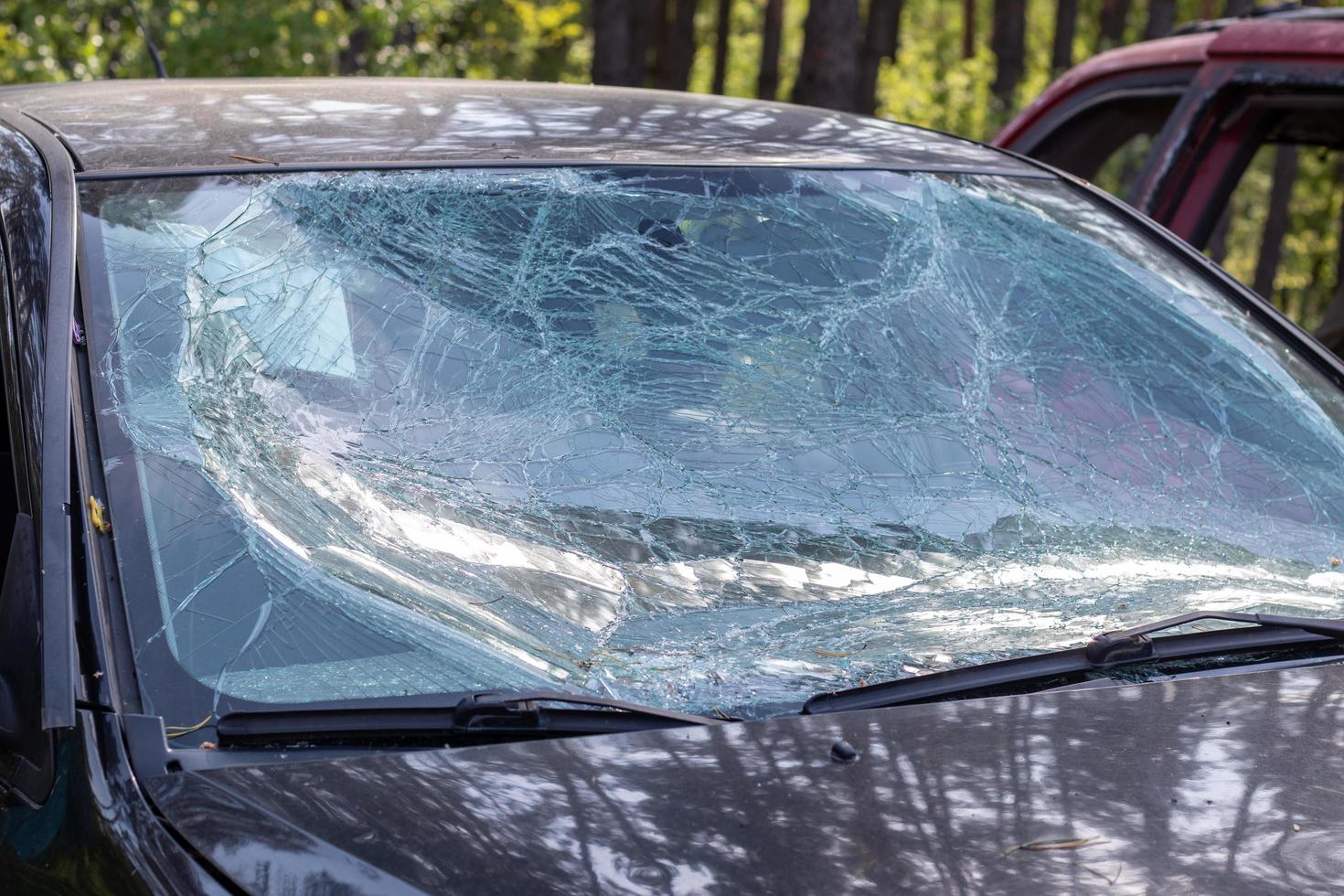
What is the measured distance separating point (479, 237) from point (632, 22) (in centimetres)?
1736

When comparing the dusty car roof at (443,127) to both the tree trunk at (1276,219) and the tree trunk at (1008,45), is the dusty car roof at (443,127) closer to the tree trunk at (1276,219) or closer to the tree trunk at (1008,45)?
the tree trunk at (1276,219)

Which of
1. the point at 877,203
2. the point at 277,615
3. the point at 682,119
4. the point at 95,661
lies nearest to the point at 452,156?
the point at 682,119

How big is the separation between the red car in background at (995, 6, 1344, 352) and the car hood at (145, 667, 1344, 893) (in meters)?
2.67

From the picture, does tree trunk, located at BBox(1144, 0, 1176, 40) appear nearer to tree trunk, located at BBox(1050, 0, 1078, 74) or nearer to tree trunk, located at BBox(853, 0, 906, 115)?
tree trunk, located at BBox(853, 0, 906, 115)

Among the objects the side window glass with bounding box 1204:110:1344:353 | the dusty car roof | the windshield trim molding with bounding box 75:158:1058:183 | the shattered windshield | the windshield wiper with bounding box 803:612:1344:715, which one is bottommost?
the side window glass with bounding box 1204:110:1344:353

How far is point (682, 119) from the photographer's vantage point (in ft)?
8.81

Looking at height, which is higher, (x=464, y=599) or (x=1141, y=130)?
(x=1141, y=130)

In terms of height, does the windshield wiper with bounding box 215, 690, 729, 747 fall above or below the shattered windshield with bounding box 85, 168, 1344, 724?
below

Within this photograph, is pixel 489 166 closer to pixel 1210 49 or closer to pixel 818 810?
pixel 818 810

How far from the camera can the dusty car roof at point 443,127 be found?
225 cm

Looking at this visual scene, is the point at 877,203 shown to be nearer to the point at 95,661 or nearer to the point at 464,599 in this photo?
the point at 464,599

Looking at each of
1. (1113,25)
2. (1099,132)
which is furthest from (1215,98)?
(1113,25)

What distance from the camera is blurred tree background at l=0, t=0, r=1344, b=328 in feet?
26.8

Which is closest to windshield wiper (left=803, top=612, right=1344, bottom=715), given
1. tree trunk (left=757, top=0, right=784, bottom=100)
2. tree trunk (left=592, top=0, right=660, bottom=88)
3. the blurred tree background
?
the blurred tree background
